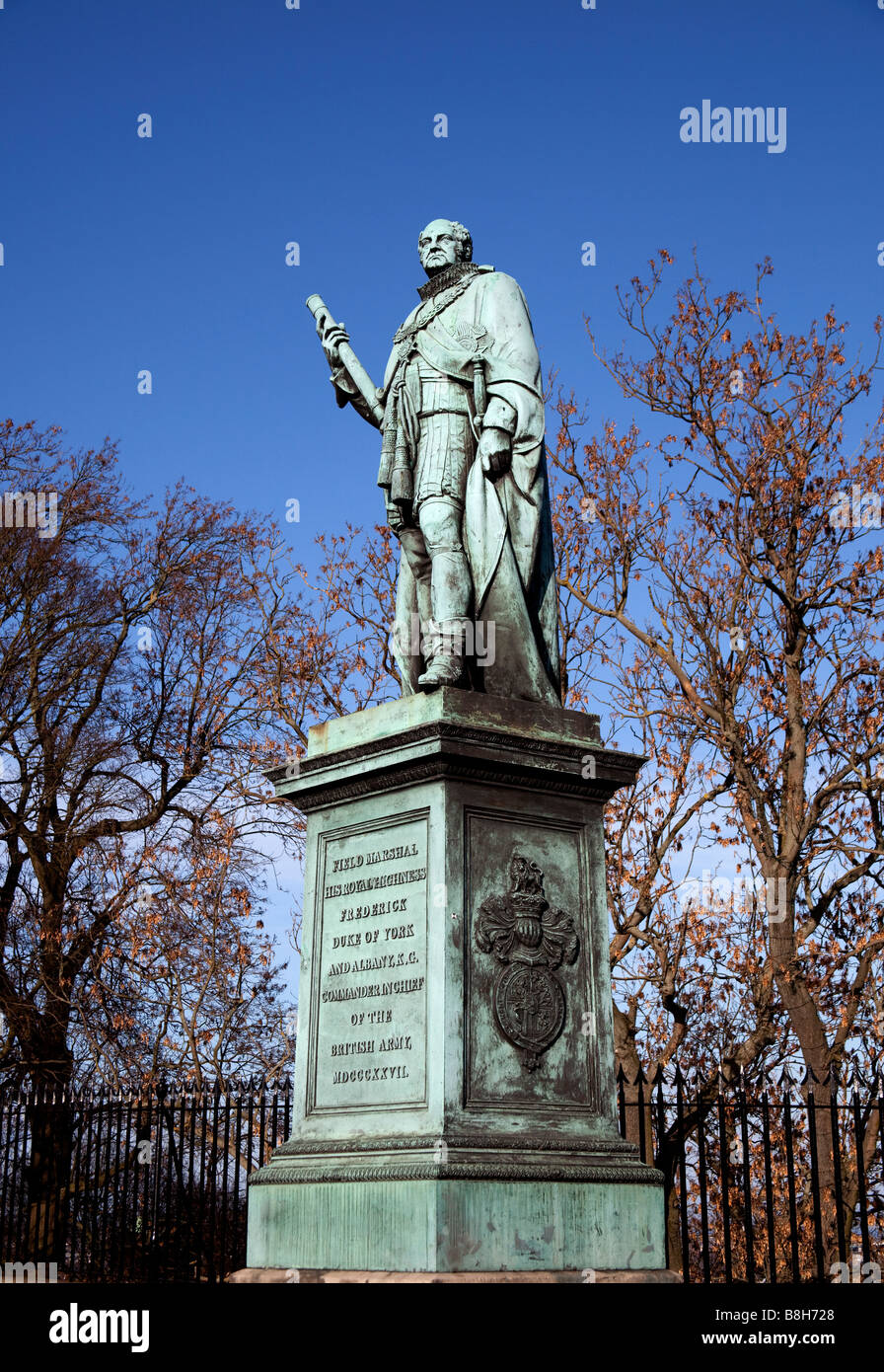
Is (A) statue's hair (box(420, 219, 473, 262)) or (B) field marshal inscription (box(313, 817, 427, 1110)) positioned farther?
(A) statue's hair (box(420, 219, 473, 262))

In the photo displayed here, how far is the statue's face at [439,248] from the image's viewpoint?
877 cm

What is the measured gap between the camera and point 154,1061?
1922 cm

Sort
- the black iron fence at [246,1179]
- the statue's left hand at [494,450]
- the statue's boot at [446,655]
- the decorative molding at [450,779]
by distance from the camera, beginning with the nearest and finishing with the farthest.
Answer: the decorative molding at [450,779] → the statue's boot at [446,655] → the statue's left hand at [494,450] → the black iron fence at [246,1179]

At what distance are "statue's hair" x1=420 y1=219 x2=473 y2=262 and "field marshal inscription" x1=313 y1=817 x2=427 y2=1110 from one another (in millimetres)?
3510

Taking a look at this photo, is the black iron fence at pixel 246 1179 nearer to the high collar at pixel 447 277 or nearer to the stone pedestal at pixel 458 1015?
the stone pedestal at pixel 458 1015

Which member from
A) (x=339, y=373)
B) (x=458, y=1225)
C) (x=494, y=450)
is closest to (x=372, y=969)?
(x=458, y=1225)

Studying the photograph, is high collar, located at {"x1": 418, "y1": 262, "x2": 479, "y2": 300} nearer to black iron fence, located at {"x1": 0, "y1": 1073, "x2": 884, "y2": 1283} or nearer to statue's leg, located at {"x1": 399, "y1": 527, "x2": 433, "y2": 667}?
statue's leg, located at {"x1": 399, "y1": 527, "x2": 433, "y2": 667}

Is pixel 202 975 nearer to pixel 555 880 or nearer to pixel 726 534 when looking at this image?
pixel 726 534

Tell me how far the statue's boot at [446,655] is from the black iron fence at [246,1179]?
3043 millimetres

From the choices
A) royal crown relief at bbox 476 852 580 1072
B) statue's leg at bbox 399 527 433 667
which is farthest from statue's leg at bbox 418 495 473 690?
royal crown relief at bbox 476 852 580 1072

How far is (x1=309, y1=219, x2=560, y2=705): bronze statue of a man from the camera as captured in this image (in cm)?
792

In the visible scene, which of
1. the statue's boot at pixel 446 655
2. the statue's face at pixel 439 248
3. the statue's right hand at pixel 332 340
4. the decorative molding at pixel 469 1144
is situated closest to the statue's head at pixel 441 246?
the statue's face at pixel 439 248

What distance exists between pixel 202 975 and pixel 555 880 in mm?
14987
